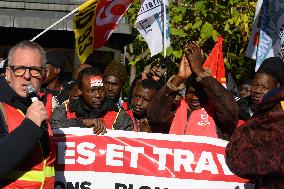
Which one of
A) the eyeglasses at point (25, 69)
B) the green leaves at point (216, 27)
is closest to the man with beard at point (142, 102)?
the eyeglasses at point (25, 69)

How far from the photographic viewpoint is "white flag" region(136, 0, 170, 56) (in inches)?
334

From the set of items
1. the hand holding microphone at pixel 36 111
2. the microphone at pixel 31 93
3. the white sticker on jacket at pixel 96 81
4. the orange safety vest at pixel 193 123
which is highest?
the white sticker on jacket at pixel 96 81

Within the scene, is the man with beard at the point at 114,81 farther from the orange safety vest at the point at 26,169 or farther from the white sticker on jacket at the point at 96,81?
the orange safety vest at the point at 26,169

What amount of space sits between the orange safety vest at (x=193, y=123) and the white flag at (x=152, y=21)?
3032 mm

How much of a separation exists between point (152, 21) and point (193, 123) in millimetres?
3425

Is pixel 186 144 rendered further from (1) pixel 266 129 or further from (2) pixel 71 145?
(1) pixel 266 129

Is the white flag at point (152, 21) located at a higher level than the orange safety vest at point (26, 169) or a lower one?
higher

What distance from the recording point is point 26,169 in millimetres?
3664

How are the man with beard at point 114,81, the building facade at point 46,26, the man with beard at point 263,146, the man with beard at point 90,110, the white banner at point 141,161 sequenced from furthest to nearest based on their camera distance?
the building facade at point 46,26 < the man with beard at point 114,81 < the man with beard at point 90,110 < the white banner at point 141,161 < the man with beard at point 263,146

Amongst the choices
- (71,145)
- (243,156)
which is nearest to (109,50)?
(71,145)

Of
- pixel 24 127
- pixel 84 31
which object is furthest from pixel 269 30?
pixel 24 127

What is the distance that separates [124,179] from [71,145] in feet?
1.62

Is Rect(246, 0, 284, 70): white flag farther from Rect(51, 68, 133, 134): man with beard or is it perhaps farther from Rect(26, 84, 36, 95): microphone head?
Rect(26, 84, 36, 95): microphone head

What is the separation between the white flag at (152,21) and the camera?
8.48m
